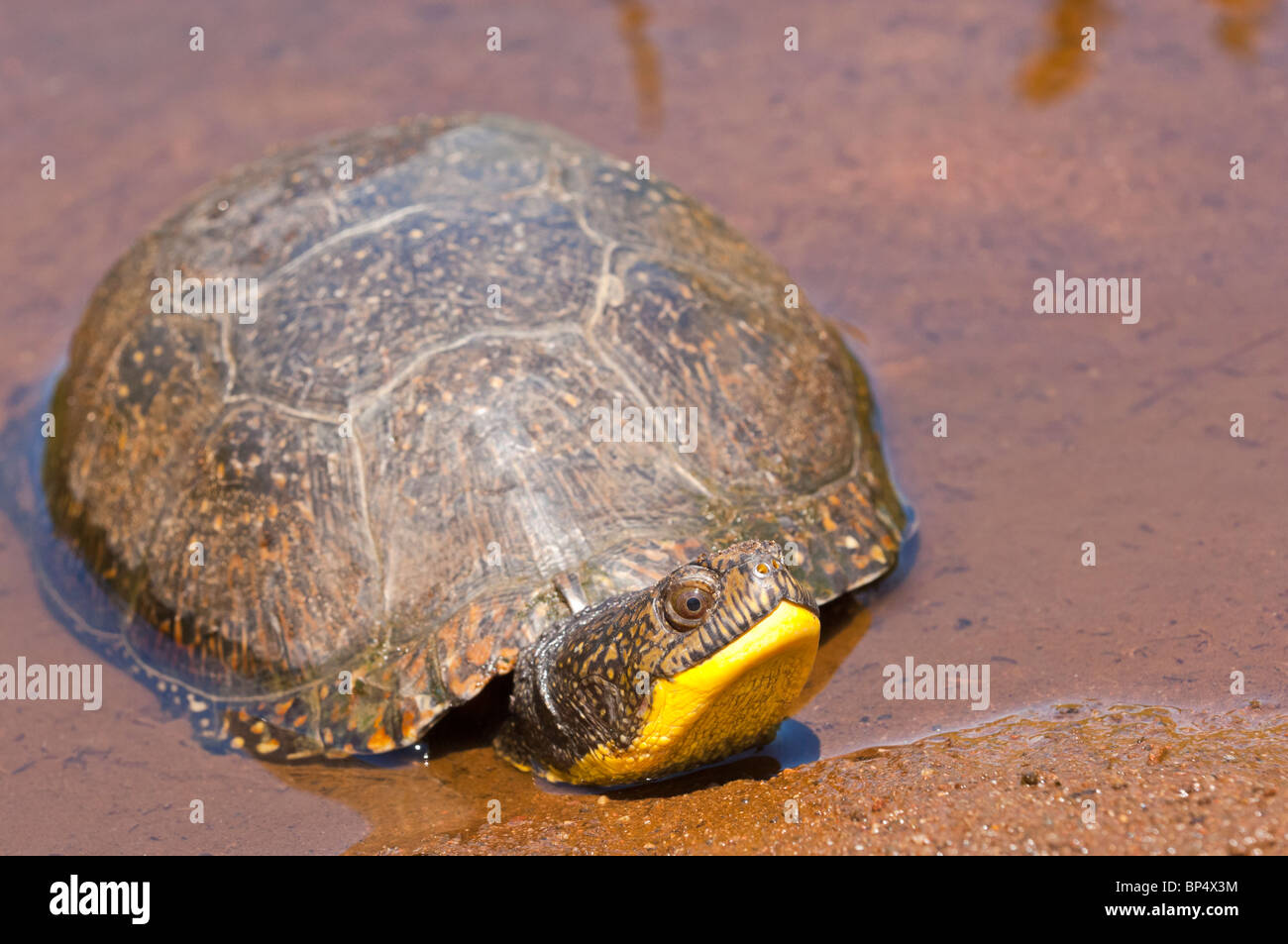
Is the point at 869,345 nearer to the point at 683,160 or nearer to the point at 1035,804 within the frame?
the point at 683,160

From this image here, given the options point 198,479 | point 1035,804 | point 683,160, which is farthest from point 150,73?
point 1035,804

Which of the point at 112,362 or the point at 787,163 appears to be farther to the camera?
the point at 787,163

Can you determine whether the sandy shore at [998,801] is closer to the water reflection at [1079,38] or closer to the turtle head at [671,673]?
the turtle head at [671,673]

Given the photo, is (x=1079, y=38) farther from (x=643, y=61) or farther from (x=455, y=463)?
(x=455, y=463)

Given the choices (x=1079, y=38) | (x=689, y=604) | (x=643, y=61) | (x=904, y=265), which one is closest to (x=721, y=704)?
(x=689, y=604)

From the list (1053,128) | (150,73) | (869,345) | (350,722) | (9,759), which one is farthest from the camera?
(150,73)

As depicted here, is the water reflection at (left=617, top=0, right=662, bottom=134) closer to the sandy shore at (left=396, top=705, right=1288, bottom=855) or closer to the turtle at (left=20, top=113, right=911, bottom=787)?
the turtle at (left=20, top=113, right=911, bottom=787)

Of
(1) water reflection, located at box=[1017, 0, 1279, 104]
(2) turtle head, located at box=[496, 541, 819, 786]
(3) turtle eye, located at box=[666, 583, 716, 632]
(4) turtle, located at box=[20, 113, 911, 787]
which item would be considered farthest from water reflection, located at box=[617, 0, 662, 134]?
(3) turtle eye, located at box=[666, 583, 716, 632]
